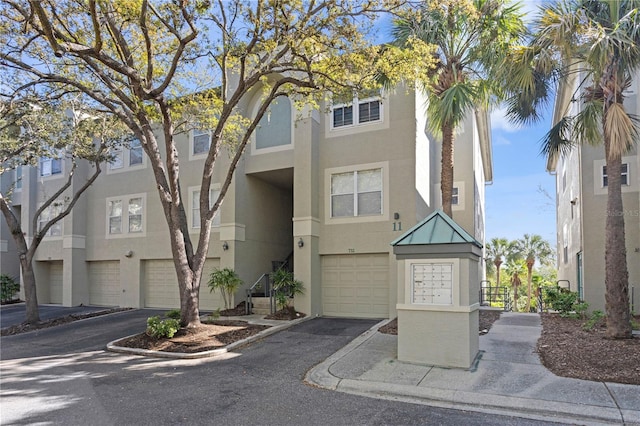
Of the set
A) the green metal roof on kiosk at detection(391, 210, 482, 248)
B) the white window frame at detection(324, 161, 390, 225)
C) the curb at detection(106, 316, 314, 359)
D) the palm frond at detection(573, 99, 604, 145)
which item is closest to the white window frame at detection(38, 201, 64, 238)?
the curb at detection(106, 316, 314, 359)

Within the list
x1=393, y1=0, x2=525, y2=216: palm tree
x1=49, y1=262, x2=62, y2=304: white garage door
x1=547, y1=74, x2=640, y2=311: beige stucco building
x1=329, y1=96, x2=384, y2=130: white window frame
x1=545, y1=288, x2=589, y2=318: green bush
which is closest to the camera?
x1=393, y1=0, x2=525, y2=216: palm tree

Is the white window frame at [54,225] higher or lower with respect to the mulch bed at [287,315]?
higher

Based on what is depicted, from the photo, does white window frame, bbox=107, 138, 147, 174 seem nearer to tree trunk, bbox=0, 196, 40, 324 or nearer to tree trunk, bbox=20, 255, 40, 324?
tree trunk, bbox=0, 196, 40, 324

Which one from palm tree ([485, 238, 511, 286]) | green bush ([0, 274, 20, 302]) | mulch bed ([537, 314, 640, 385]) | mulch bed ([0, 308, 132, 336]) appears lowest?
mulch bed ([0, 308, 132, 336])

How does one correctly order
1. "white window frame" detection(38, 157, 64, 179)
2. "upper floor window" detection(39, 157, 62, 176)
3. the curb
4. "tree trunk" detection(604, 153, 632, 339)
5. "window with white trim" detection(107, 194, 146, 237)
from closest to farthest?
"tree trunk" detection(604, 153, 632, 339)
the curb
"window with white trim" detection(107, 194, 146, 237)
"white window frame" detection(38, 157, 64, 179)
"upper floor window" detection(39, 157, 62, 176)

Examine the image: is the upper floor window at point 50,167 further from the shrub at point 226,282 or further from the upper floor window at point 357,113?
the upper floor window at point 357,113

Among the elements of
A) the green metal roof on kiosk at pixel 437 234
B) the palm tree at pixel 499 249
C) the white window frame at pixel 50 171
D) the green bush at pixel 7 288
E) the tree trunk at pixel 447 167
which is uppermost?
the white window frame at pixel 50 171

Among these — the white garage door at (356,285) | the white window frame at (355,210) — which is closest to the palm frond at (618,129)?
the white window frame at (355,210)

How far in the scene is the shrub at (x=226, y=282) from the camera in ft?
48.4

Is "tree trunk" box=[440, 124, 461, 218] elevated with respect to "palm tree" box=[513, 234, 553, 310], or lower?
elevated

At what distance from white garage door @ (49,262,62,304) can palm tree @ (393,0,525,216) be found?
1901cm

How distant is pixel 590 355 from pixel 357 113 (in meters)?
9.65

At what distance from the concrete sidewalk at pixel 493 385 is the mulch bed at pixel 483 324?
4.51 feet

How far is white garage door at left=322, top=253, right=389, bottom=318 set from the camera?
45.8ft
